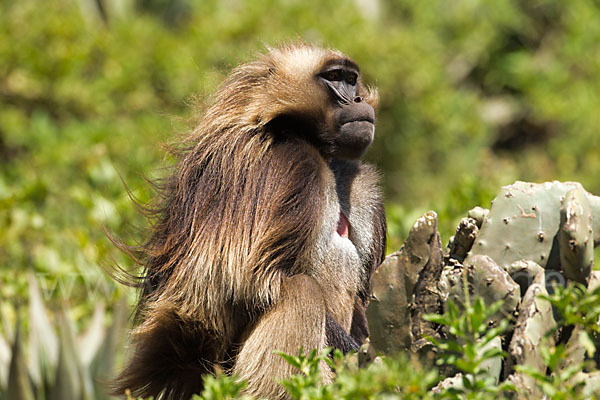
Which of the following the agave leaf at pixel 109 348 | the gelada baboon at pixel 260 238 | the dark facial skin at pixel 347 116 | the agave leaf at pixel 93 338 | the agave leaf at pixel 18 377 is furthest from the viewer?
the agave leaf at pixel 93 338

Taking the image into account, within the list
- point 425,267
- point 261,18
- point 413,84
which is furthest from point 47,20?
point 425,267

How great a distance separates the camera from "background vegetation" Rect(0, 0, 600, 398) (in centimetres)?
683

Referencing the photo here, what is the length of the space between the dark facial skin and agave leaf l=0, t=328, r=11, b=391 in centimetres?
245

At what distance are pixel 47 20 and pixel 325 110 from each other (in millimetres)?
7346

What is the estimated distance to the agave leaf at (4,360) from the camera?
496cm

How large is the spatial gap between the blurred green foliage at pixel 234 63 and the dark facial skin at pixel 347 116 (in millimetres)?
2222

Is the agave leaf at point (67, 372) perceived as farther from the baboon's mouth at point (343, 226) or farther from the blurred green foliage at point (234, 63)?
the baboon's mouth at point (343, 226)

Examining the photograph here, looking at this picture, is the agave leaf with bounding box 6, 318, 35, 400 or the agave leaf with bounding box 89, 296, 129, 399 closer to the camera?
the agave leaf with bounding box 6, 318, 35, 400

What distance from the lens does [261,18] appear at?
11.0 metres

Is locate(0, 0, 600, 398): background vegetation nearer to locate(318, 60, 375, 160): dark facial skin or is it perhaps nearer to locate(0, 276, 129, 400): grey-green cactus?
locate(0, 276, 129, 400): grey-green cactus

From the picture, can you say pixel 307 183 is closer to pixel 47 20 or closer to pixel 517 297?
pixel 517 297

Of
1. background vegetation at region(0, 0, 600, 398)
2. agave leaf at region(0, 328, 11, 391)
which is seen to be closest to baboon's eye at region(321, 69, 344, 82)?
background vegetation at region(0, 0, 600, 398)

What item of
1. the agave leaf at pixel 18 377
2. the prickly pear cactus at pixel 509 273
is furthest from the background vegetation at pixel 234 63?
the prickly pear cactus at pixel 509 273

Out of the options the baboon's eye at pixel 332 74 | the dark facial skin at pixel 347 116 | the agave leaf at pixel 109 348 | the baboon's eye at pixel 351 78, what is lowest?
the agave leaf at pixel 109 348
